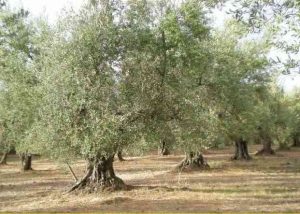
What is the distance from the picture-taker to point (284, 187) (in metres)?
25.0

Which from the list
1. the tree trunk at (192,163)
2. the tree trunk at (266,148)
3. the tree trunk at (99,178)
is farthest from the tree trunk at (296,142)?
the tree trunk at (99,178)

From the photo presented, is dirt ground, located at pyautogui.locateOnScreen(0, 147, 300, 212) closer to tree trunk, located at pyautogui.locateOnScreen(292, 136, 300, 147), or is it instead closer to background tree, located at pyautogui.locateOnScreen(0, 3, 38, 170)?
background tree, located at pyautogui.locateOnScreen(0, 3, 38, 170)

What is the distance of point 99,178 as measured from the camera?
22812 mm

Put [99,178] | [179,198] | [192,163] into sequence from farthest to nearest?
[192,163] < [99,178] < [179,198]

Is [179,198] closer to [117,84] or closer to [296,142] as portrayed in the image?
[117,84]

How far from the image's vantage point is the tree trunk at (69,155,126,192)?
22.6 m

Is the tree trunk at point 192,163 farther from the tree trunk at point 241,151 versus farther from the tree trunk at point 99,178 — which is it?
the tree trunk at point 241,151

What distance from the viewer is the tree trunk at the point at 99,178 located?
22.6 meters

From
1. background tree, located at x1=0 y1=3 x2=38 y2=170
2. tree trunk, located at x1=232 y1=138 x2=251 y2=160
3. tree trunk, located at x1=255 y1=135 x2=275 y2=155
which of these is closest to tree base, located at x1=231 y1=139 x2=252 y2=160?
tree trunk, located at x1=232 y1=138 x2=251 y2=160

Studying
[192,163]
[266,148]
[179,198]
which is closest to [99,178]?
[179,198]

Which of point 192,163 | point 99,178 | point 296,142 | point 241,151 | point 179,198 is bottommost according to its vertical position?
point 179,198

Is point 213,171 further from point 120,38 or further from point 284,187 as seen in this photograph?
point 120,38

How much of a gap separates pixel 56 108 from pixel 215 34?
19.8 meters

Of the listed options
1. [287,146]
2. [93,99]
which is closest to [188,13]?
[93,99]
